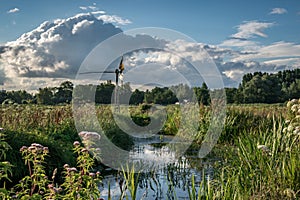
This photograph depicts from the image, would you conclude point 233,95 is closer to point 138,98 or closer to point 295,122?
point 138,98

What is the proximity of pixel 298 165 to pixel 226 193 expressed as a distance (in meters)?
1.38

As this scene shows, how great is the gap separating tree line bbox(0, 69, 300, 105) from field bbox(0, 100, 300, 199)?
1513 mm

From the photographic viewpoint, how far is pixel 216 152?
975 centimetres

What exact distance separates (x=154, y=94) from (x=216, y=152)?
42.3 feet

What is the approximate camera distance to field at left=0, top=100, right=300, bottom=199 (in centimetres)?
418

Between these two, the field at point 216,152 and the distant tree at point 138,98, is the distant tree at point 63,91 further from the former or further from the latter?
the field at point 216,152

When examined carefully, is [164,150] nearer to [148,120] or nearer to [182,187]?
[182,187]

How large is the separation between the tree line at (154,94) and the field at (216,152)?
4.97 ft

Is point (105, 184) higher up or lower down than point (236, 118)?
lower down

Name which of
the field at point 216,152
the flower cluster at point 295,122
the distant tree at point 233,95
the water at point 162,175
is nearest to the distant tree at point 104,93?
the field at point 216,152

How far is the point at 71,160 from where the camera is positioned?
7191mm

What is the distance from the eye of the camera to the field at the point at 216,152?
4176mm

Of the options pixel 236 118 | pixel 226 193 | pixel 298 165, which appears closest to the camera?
pixel 226 193

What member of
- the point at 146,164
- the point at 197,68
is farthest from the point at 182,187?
the point at 197,68
